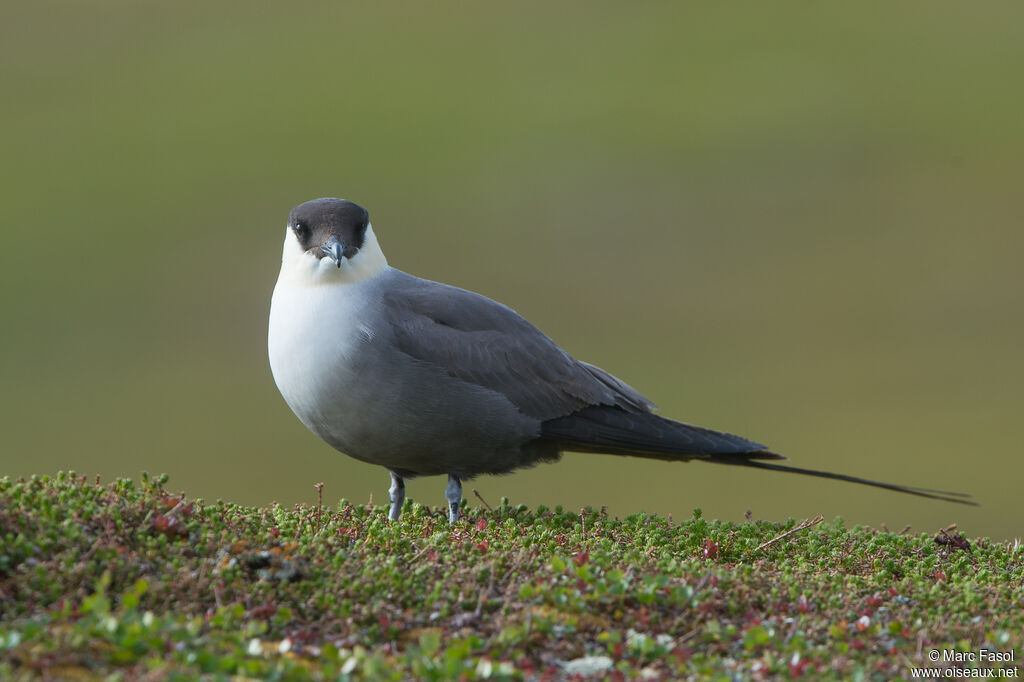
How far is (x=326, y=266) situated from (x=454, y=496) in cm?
166

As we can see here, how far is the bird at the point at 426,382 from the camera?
22.9 feet

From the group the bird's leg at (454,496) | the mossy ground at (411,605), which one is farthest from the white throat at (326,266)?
the mossy ground at (411,605)

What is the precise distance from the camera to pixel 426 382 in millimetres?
7062

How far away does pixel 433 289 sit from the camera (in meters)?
7.68

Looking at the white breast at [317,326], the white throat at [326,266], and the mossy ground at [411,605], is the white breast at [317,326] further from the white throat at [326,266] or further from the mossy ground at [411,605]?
the mossy ground at [411,605]

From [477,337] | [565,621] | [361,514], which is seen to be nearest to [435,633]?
[565,621]

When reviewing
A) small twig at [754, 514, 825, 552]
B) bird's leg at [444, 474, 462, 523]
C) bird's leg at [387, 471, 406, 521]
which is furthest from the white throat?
small twig at [754, 514, 825, 552]

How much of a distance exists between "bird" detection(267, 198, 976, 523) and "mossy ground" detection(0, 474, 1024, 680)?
1051 mm

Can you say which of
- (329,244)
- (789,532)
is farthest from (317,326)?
(789,532)

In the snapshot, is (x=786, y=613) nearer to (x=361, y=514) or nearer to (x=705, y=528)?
(x=705, y=528)

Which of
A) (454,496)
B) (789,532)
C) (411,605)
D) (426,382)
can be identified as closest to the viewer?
(411,605)

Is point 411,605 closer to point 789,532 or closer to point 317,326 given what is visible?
point 317,326

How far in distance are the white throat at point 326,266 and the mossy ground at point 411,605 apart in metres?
1.86

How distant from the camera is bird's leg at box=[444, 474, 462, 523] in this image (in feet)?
23.1
